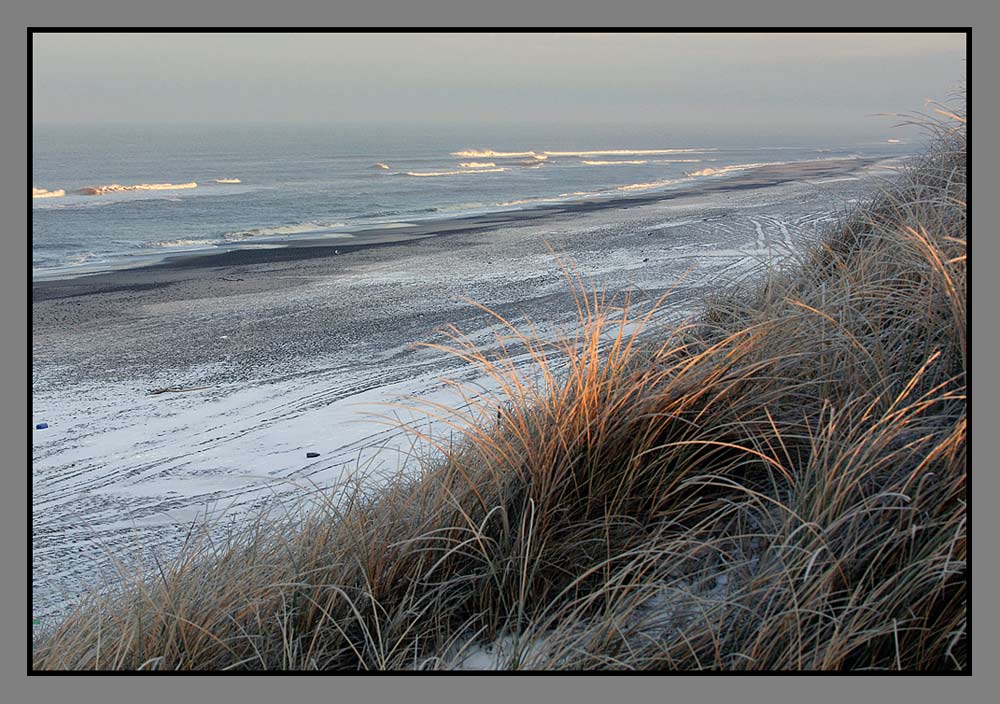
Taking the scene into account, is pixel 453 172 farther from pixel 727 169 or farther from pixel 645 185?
pixel 727 169

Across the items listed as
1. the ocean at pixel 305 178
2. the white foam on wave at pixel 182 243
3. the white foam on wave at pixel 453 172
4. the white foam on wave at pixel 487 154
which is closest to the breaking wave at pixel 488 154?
the white foam on wave at pixel 487 154

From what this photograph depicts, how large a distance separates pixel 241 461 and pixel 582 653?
111 inches

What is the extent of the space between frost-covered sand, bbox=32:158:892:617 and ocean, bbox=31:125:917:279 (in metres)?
1.57

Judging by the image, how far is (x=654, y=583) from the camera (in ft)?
6.97

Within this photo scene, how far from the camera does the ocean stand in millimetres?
13797

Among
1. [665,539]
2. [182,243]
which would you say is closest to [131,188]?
[182,243]

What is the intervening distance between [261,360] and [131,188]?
63.0 ft

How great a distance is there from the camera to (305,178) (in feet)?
88.2

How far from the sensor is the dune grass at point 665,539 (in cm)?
202

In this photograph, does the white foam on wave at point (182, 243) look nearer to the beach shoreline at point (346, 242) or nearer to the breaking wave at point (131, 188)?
the beach shoreline at point (346, 242)

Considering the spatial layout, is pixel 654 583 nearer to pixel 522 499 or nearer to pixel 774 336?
pixel 522 499

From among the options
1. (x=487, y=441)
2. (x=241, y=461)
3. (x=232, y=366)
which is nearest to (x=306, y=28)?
(x=487, y=441)

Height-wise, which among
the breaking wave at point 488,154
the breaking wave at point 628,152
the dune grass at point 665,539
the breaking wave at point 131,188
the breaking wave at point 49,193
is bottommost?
the dune grass at point 665,539

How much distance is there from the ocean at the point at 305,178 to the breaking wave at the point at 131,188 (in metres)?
0.05
